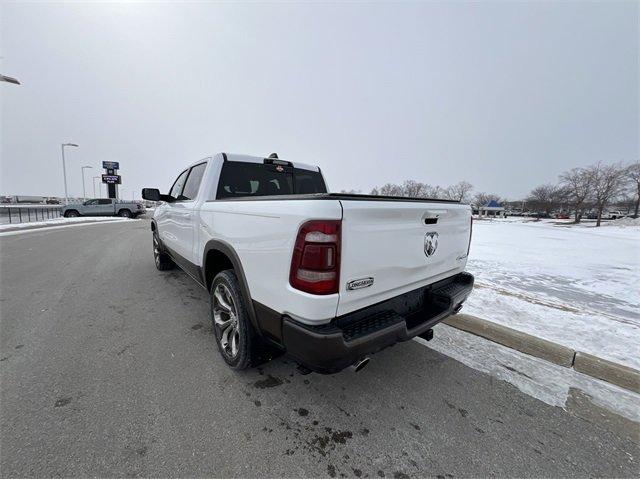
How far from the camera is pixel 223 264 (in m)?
2.87

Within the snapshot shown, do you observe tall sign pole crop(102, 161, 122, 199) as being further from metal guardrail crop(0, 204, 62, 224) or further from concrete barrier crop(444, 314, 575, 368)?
concrete barrier crop(444, 314, 575, 368)

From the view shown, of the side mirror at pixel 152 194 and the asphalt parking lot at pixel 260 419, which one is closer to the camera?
the asphalt parking lot at pixel 260 419

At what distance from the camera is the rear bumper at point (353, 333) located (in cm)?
165

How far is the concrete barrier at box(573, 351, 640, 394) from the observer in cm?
244

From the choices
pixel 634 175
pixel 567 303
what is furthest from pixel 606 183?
pixel 567 303

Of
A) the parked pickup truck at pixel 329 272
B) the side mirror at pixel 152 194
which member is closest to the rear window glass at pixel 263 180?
the parked pickup truck at pixel 329 272

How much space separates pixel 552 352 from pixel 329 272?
281 cm

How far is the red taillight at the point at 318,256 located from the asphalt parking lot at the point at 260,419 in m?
1.09

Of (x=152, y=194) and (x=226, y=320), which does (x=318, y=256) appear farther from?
(x=152, y=194)

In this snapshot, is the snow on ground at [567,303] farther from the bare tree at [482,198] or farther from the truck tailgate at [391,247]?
the bare tree at [482,198]

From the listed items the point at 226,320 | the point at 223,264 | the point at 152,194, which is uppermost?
the point at 152,194

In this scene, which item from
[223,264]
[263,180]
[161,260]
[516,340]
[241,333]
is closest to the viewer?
[241,333]

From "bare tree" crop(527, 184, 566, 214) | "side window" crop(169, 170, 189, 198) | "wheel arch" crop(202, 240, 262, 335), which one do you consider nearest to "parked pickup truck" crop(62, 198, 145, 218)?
"side window" crop(169, 170, 189, 198)

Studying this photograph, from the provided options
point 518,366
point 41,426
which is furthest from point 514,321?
point 41,426
